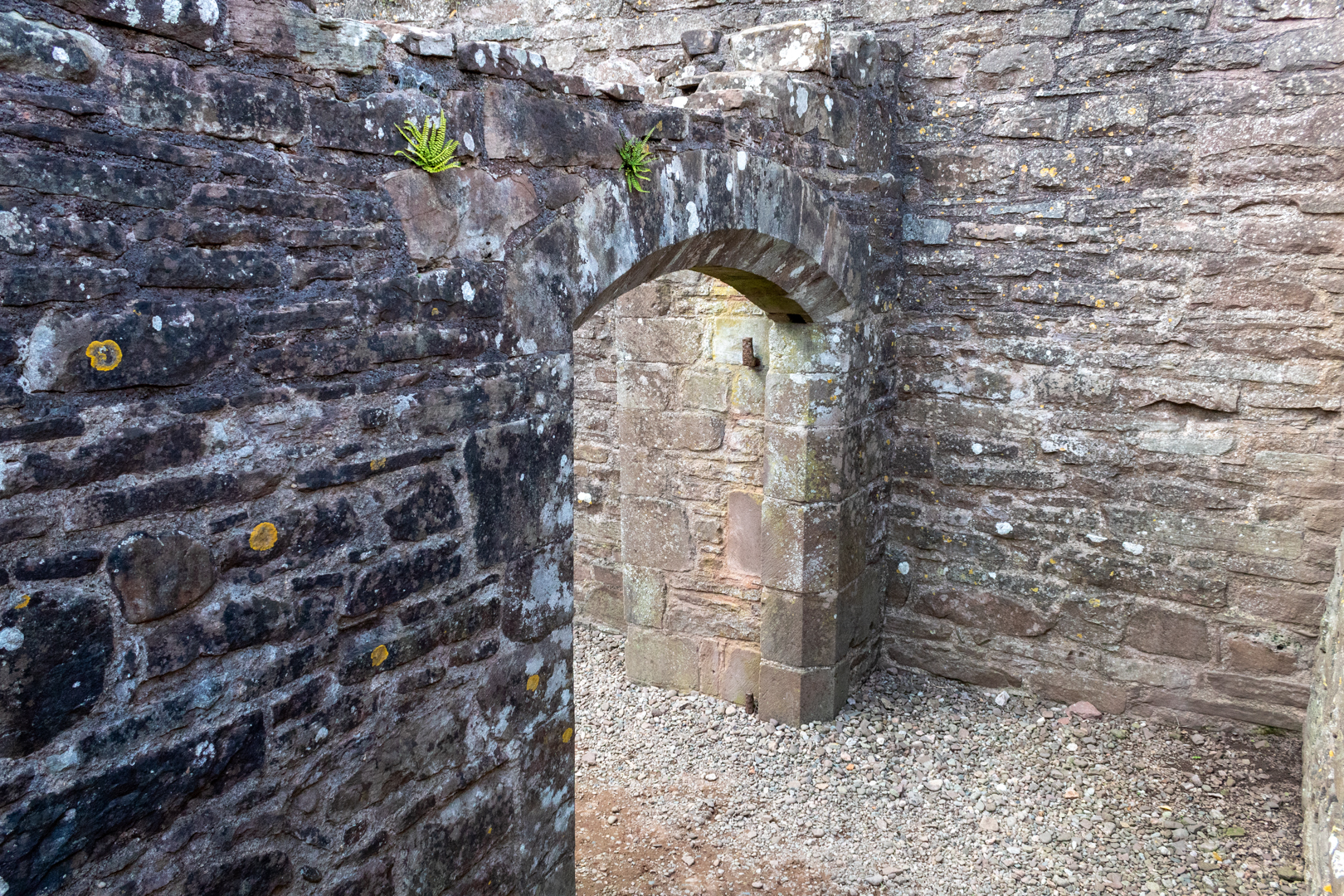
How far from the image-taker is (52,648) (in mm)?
1516

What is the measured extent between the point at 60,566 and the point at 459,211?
110cm

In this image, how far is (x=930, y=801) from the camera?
12.2 ft

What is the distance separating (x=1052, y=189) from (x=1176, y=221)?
51 cm

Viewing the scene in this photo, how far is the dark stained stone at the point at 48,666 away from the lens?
1470 mm

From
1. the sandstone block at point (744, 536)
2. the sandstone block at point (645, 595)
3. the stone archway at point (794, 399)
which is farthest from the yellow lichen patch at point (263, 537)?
the sandstone block at point (645, 595)

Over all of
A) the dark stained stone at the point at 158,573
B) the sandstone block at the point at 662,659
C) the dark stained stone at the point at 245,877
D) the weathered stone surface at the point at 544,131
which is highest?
the weathered stone surface at the point at 544,131

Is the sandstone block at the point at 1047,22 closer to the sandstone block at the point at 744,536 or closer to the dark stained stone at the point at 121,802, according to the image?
the sandstone block at the point at 744,536

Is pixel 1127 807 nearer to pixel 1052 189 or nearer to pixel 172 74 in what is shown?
pixel 1052 189

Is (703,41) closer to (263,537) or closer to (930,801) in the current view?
(263,537)

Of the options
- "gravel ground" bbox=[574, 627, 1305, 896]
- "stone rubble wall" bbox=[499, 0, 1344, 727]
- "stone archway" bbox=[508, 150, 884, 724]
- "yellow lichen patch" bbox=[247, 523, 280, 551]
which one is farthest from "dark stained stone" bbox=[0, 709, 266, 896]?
"stone rubble wall" bbox=[499, 0, 1344, 727]

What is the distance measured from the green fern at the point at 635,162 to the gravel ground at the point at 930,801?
2.52 meters

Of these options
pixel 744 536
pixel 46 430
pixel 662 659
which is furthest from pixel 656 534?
pixel 46 430

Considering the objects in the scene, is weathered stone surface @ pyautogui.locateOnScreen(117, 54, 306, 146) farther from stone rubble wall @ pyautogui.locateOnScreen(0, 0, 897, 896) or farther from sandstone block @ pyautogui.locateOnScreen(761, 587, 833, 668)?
sandstone block @ pyautogui.locateOnScreen(761, 587, 833, 668)

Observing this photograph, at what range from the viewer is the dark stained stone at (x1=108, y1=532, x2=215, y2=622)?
1.60m
